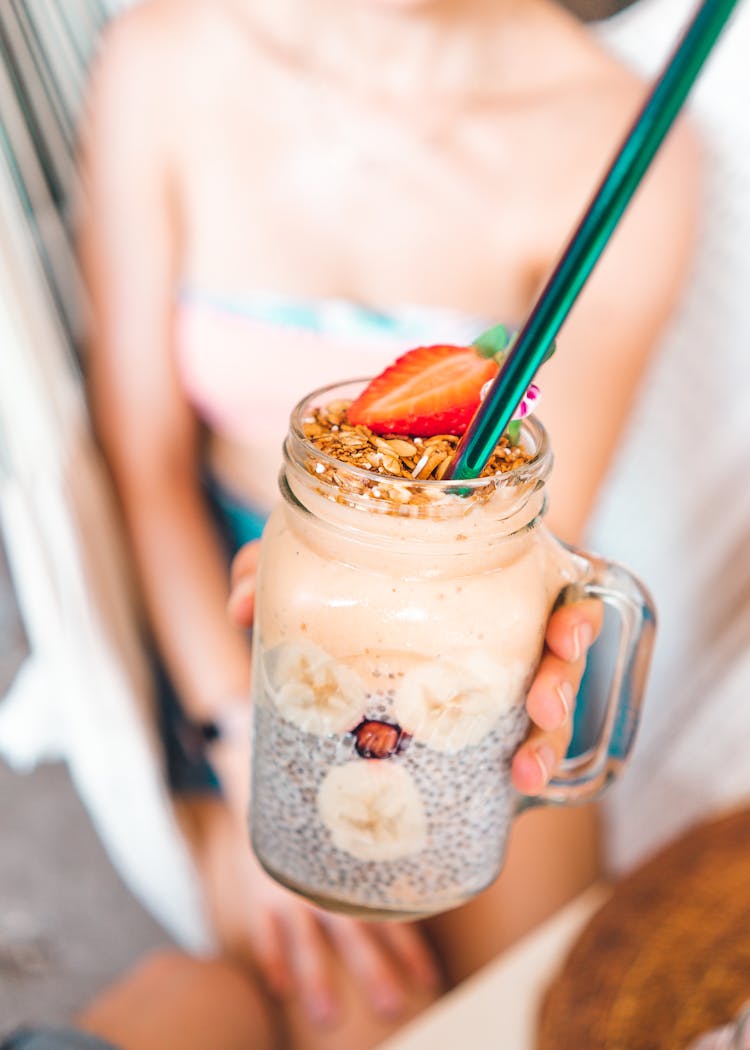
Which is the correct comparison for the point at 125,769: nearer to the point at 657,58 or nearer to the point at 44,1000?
the point at 44,1000

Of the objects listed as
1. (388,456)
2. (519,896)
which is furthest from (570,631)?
(519,896)

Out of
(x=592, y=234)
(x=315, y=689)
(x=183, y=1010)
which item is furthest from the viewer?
(x=183, y=1010)

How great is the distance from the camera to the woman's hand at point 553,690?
1.34ft

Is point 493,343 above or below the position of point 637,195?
above

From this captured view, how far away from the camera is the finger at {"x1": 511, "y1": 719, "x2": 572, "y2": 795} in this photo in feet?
1.41

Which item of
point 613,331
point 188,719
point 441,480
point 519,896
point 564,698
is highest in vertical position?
point 441,480

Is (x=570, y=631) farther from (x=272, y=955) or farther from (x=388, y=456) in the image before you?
(x=272, y=955)

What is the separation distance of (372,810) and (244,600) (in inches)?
4.9

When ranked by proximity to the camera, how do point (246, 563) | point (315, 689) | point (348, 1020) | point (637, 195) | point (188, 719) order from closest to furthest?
point (315, 689)
point (246, 563)
point (348, 1020)
point (637, 195)
point (188, 719)

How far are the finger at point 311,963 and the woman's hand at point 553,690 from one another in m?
0.50

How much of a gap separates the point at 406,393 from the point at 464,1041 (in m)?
0.44

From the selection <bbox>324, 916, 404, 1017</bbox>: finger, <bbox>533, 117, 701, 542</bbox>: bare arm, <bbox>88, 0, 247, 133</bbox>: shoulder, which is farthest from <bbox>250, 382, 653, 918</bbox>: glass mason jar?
<bbox>88, 0, 247, 133</bbox>: shoulder

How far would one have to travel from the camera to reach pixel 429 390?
41 cm

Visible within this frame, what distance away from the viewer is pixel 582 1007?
59 cm
